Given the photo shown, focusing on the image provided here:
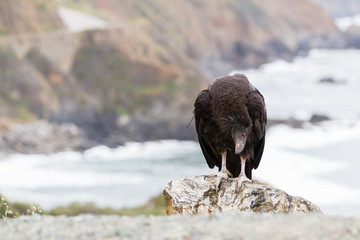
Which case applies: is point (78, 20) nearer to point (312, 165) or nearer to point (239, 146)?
point (312, 165)

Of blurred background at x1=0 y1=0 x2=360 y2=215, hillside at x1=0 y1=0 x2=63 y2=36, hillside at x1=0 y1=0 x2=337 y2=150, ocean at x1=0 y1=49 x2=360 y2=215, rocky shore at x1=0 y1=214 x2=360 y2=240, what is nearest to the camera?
rocky shore at x1=0 y1=214 x2=360 y2=240

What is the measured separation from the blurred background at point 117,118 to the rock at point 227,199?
21260 millimetres

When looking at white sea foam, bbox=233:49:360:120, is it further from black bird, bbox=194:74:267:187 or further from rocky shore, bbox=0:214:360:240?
rocky shore, bbox=0:214:360:240

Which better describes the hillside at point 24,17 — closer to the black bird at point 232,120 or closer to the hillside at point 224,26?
the hillside at point 224,26

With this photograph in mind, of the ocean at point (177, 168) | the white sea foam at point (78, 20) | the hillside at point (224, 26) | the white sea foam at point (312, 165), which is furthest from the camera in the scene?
the hillside at point (224, 26)

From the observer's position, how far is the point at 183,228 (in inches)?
166

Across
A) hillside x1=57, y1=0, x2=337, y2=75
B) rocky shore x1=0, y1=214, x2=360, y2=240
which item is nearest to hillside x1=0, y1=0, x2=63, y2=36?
hillside x1=57, y1=0, x2=337, y2=75

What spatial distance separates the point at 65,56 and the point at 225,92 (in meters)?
46.6

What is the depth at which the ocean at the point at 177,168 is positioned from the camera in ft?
108

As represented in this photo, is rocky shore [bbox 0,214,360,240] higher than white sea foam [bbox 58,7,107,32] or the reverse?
the reverse

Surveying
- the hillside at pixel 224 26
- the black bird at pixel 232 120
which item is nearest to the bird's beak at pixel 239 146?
the black bird at pixel 232 120

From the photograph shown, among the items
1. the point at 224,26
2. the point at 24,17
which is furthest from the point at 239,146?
the point at 224,26

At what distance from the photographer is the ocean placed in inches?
1299

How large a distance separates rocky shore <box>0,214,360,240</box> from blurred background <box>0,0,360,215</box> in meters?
23.3
